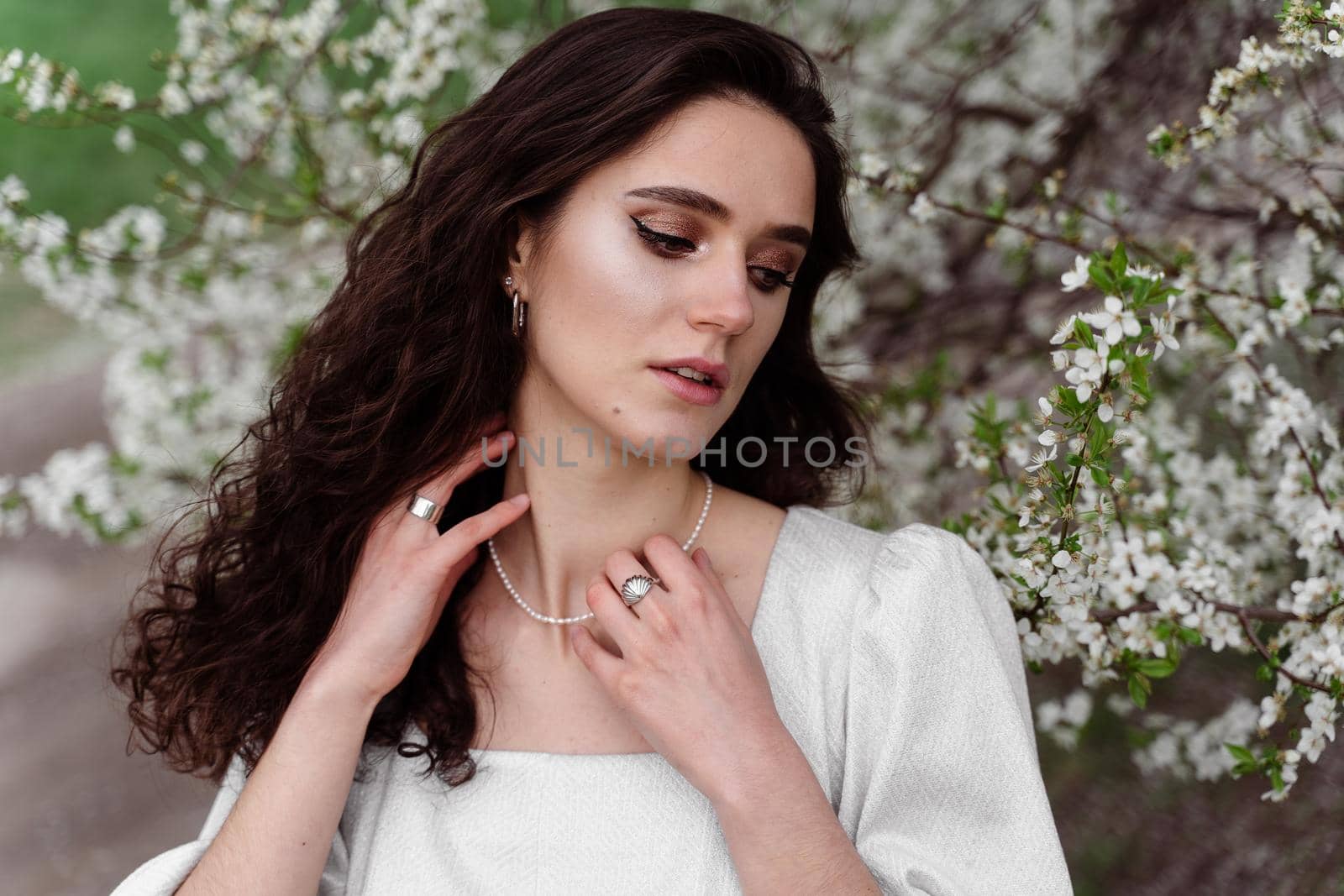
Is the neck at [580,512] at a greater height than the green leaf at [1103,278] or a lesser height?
lesser

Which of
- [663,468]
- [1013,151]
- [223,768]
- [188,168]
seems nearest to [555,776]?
[663,468]

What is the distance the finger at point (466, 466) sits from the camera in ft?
4.84

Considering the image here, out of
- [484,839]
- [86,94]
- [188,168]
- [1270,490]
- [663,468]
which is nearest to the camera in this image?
[484,839]

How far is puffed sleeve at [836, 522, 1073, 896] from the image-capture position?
120 centimetres

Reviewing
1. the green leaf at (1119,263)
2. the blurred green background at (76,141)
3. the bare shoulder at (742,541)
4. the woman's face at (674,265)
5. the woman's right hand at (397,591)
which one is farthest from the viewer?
the blurred green background at (76,141)

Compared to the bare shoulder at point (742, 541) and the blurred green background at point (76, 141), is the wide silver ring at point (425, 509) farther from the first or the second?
the blurred green background at point (76, 141)

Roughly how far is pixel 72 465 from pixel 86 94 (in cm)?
89

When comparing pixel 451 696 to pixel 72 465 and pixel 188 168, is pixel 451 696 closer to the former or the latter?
pixel 72 465

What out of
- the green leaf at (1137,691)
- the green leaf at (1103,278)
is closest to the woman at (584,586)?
the green leaf at (1137,691)

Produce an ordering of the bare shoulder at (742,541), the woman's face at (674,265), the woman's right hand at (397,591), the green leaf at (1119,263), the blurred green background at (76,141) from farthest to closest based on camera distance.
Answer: the blurred green background at (76,141) → the bare shoulder at (742,541) → the woman's right hand at (397,591) → the woman's face at (674,265) → the green leaf at (1119,263)

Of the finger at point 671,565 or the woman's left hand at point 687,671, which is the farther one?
the finger at point 671,565

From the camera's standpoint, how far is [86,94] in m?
2.12

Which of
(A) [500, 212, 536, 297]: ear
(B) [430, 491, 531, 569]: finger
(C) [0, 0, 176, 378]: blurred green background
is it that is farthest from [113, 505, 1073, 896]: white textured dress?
(C) [0, 0, 176, 378]: blurred green background

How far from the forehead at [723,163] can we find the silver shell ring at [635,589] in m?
0.46
